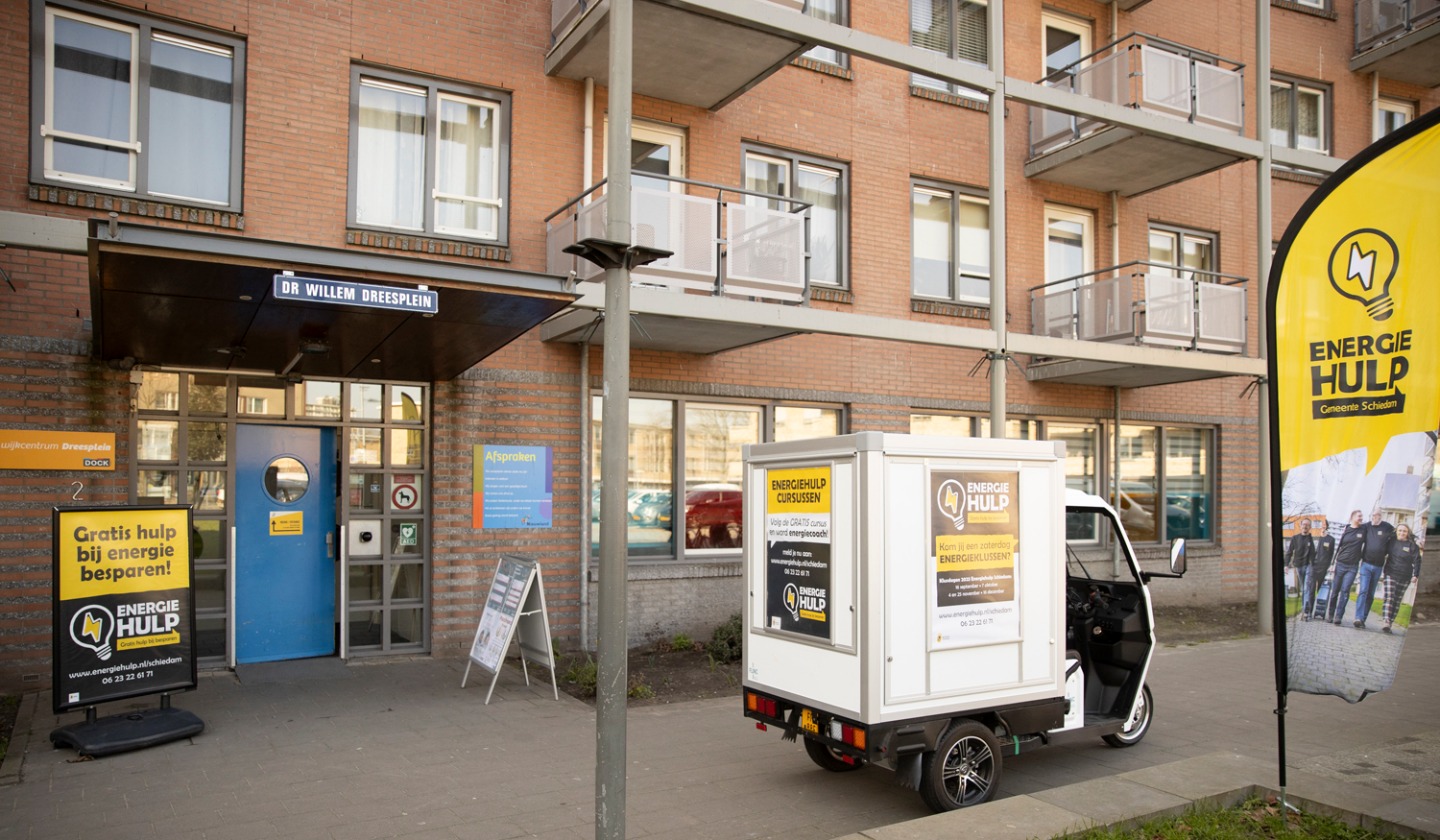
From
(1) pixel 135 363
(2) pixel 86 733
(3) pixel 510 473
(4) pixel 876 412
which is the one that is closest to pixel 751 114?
(4) pixel 876 412

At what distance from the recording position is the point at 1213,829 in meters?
5.64

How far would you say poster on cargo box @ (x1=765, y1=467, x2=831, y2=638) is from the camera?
254 inches

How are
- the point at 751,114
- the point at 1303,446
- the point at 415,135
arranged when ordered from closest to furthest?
1. the point at 1303,446
2. the point at 415,135
3. the point at 751,114

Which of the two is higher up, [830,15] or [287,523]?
[830,15]

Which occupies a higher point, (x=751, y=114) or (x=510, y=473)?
(x=751, y=114)

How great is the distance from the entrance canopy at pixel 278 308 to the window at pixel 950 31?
8.14m

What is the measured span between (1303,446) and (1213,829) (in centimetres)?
219

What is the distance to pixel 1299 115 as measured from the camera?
17.7m

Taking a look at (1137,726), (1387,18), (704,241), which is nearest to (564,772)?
(1137,726)

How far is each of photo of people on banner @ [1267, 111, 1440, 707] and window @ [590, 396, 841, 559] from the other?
683 cm

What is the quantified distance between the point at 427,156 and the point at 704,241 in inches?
120

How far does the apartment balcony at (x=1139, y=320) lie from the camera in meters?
14.0

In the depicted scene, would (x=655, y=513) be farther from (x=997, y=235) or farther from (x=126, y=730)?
(x=126, y=730)

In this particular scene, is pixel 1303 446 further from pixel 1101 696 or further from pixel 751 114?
pixel 751 114
